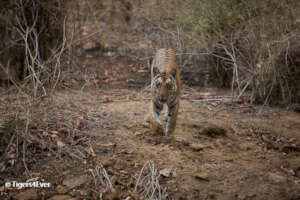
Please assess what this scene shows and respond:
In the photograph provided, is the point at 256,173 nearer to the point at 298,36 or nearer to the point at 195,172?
the point at 195,172

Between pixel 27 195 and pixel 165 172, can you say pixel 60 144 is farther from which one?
pixel 165 172

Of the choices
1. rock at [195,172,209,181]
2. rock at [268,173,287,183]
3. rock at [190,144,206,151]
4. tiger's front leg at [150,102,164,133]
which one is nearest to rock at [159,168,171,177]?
rock at [195,172,209,181]

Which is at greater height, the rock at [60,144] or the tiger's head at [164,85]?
the tiger's head at [164,85]

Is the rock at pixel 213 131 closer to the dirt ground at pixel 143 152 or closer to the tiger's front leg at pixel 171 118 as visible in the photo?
the dirt ground at pixel 143 152

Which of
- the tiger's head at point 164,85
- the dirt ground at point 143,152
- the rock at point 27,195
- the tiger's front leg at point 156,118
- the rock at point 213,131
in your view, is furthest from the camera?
the rock at point 213,131

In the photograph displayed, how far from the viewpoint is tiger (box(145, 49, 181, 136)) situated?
4.48 meters

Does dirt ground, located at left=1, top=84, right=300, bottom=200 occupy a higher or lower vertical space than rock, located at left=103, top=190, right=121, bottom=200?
higher

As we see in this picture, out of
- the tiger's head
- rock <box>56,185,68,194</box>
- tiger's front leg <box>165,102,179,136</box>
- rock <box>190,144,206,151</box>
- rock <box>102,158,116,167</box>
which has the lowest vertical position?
rock <box>56,185,68,194</box>

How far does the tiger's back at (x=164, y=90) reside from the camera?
4473 mm

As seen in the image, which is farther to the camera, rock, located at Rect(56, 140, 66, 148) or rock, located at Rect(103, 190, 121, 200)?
rock, located at Rect(56, 140, 66, 148)

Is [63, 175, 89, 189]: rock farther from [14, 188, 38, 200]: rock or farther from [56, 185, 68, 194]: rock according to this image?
[14, 188, 38, 200]: rock

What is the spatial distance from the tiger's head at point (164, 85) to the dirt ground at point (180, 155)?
0.70 m

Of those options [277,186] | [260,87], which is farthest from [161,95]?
[260,87]

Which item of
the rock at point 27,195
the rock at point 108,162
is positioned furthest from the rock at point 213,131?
the rock at point 27,195
